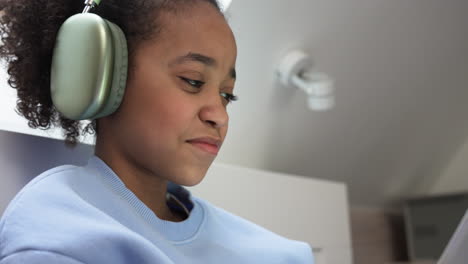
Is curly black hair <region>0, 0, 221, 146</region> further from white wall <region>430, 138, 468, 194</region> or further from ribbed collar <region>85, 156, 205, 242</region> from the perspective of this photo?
white wall <region>430, 138, 468, 194</region>

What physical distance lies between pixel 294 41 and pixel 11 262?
1131 mm

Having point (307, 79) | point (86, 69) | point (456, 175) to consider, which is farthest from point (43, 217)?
point (456, 175)

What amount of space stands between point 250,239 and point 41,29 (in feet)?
1.51

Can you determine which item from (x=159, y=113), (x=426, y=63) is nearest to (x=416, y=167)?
(x=426, y=63)

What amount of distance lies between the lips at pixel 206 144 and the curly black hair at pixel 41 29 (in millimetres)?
143

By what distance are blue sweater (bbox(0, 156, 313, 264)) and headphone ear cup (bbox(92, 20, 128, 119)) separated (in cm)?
9

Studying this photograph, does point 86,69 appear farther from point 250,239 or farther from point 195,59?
point 250,239

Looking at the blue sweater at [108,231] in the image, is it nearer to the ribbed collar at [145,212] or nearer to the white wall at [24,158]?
the ribbed collar at [145,212]

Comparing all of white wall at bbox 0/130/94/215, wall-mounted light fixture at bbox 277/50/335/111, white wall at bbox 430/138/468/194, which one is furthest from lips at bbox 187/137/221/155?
white wall at bbox 430/138/468/194

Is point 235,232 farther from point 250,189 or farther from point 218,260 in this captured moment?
point 250,189

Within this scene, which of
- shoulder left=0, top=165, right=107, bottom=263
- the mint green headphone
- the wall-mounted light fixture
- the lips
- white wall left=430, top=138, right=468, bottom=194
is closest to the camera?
shoulder left=0, top=165, right=107, bottom=263

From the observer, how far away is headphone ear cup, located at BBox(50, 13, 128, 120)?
1.93 ft

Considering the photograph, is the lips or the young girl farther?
the lips

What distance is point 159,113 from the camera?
0.66 metres
